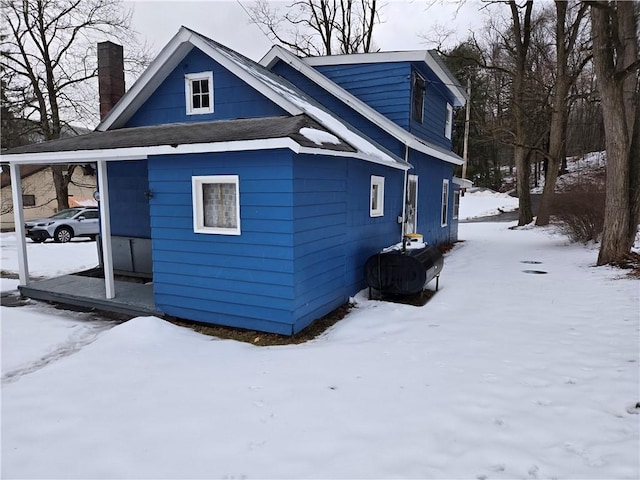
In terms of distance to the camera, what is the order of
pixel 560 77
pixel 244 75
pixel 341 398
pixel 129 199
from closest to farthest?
pixel 341 398 → pixel 244 75 → pixel 129 199 → pixel 560 77

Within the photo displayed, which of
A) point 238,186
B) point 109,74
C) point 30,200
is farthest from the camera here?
point 30,200

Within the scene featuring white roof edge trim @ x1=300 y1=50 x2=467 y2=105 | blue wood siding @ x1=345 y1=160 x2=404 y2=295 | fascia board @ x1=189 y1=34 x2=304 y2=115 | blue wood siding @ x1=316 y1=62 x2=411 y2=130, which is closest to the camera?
fascia board @ x1=189 y1=34 x2=304 y2=115

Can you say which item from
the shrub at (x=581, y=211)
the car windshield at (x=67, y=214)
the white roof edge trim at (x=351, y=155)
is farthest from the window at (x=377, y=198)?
the car windshield at (x=67, y=214)

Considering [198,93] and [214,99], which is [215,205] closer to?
[214,99]

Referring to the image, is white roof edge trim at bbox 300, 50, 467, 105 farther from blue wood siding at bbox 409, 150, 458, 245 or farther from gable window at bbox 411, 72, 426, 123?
blue wood siding at bbox 409, 150, 458, 245

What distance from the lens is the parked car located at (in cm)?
1590

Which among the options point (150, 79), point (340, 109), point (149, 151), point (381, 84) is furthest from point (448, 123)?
point (149, 151)

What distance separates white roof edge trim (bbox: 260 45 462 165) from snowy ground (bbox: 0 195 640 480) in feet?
13.9

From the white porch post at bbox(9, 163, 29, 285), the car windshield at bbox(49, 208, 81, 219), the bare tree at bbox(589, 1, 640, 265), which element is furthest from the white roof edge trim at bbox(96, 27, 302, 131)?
the car windshield at bbox(49, 208, 81, 219)

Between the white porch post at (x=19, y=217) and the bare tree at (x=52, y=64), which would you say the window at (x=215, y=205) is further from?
the bare tree at (x=52, y=64)

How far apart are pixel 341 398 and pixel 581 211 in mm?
11491

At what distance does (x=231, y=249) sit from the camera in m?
5.64

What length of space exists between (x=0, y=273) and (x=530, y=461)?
11.2m

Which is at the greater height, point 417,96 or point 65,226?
point 417,96
